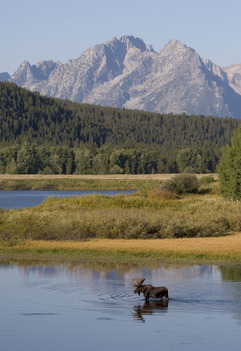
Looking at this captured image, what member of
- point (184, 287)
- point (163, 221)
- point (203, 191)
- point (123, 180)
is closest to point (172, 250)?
point (163, 221)

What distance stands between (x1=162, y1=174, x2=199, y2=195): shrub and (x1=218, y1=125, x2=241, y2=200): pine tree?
888cm

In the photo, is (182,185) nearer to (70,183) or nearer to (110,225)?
(110,225)

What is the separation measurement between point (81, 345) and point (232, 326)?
4.54m

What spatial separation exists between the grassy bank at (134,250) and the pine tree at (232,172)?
33.1 metres

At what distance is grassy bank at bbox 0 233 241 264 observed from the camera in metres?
35.9

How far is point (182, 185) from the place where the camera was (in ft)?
295

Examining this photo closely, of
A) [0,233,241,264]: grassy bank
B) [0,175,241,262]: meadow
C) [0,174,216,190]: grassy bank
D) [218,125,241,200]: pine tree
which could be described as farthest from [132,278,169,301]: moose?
[0,174,216,190]: grassy bank

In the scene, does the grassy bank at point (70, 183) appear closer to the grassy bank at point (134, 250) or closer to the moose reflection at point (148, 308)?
the grassy bank at point (134, 250)

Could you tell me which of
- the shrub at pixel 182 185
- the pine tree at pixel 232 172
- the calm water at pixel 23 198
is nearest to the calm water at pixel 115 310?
the pine tree at pixel 232 172

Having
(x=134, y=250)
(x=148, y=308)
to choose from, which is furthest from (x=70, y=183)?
(x=148, y=308)

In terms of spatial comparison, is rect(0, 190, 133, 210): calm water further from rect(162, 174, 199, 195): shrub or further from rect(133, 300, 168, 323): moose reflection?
rect(133, 300, 168, 323): moose reflection

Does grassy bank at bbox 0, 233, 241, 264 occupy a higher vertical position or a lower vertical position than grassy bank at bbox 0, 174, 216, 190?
lower

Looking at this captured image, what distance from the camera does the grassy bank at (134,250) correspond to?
118ft

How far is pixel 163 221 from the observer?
45281mm
